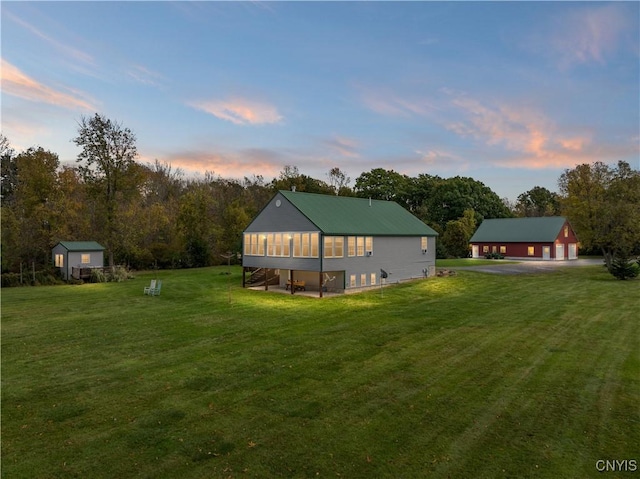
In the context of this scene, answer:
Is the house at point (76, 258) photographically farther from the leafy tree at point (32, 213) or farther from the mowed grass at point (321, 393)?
the mowed grass at point (321, 393)

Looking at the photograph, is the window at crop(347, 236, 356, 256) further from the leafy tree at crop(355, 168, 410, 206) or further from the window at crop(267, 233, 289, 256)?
the leafy tree at crop(355, 168, 410, 206)

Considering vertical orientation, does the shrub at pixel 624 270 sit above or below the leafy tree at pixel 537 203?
below

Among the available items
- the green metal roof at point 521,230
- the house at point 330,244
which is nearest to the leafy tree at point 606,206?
the green metal roof at point 521,230

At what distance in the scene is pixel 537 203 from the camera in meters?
102

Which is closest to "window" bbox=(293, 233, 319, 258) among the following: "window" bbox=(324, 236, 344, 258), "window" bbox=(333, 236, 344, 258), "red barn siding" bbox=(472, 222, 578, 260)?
"window" bbox=(324, 236, 344, 258)

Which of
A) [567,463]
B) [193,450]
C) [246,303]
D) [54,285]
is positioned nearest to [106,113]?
[54,285]

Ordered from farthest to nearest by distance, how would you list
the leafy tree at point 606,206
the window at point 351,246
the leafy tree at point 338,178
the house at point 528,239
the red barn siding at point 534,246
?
→ the leafy tree at point 338,178 → the house at point 528,239 → the red barn siding at point 534,246 → the leafy tree at point 606,206 → the window at point 351,246

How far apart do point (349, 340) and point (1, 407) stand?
9.65 meters

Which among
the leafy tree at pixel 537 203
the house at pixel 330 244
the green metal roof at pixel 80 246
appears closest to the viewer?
the house at pixel 330 244

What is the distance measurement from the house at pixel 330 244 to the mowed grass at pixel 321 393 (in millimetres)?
7367

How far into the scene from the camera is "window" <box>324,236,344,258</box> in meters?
24.7

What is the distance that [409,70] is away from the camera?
86.4 feet

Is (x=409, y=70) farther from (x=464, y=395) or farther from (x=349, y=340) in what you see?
(x=464, y=395)

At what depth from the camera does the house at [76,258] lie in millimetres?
34000
